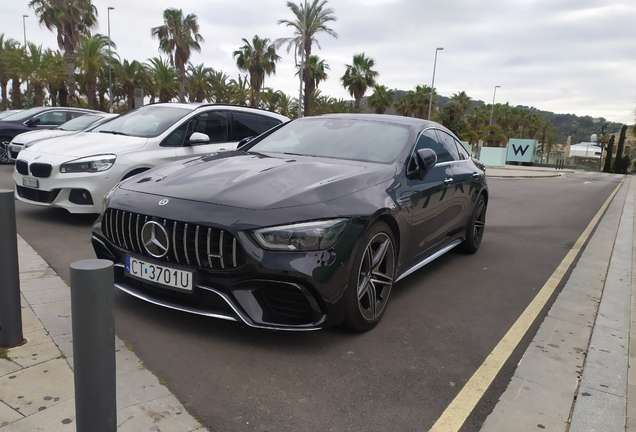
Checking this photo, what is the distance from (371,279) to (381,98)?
55.2 meters

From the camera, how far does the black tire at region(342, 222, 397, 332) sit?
3.27 metres

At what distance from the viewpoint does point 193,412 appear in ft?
8.04

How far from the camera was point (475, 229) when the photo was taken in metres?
6.14

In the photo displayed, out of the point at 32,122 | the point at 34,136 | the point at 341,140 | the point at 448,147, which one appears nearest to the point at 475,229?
the point at 448,147

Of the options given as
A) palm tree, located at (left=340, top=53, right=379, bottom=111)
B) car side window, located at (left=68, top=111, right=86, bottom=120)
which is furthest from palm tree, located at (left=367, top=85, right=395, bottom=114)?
car side window, located at (left=68, top=111, right=86, bottom=120)

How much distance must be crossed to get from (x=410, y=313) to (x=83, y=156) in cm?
424

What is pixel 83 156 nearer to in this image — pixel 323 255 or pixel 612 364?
pixel 323 255

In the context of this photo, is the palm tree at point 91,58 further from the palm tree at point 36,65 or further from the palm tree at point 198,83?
the palm tree at point 198,83

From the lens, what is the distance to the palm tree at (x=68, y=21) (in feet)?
113

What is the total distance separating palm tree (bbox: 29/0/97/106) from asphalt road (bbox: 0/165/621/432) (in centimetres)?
3504

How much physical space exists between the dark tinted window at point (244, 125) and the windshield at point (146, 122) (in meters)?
0.78

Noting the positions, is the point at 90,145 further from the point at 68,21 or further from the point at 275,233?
the point at 68,21

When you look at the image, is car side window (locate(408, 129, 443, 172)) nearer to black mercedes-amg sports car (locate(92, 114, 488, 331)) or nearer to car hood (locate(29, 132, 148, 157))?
black mercedes-amg sports car (locate(92, 114, 488, 331))

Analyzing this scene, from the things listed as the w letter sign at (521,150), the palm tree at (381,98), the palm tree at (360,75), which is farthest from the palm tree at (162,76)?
the w letter sign at (521,150)
